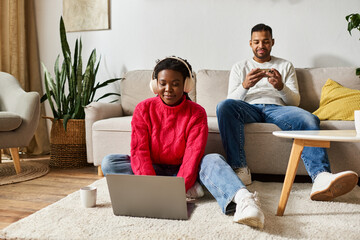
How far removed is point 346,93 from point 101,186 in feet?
5.50

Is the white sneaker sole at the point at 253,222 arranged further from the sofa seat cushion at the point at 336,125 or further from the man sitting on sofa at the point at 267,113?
the sofa seat cushion at the point at 336,125

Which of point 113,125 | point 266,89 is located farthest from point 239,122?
point 113,125

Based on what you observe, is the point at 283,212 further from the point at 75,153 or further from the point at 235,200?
the point at 75,153

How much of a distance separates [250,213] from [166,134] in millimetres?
596

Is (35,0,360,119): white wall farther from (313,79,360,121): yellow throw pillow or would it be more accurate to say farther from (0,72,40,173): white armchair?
(0,72,40,173): white armchair

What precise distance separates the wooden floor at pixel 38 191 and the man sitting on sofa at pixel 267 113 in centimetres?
98

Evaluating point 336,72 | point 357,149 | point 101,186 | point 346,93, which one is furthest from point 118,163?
point 336,72

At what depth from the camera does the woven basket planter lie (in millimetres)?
2555

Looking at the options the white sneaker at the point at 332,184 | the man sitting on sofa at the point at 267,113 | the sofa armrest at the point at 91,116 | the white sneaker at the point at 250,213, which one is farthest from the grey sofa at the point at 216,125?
the white sneaker at the point at 250,213

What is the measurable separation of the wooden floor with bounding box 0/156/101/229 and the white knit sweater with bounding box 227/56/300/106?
1.15 metres

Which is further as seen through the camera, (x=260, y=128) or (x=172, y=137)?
(x=260, y=128)

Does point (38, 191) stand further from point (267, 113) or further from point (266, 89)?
point (266, 89)

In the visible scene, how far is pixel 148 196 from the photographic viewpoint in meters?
1.30

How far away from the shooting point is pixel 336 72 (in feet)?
7.93
